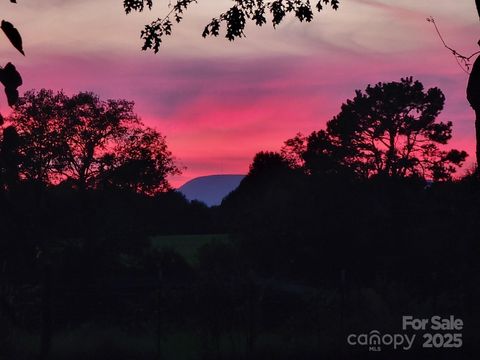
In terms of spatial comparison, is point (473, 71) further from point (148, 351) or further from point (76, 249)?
point (76, 249)

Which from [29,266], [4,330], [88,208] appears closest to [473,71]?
[29,266]

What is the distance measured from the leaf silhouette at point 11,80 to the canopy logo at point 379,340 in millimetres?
15181

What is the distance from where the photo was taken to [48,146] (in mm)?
55062

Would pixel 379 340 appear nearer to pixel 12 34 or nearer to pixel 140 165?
pixel 12 34

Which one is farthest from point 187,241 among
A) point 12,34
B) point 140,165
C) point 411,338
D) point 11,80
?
point 12,34

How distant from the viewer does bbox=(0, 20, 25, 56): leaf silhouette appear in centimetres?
282

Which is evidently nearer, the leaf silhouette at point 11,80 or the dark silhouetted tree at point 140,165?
the leaf silhouette at point 11,80

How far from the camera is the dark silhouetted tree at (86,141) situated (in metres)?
55.6

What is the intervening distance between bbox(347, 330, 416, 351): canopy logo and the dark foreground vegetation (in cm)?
19

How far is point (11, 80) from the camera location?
293 cm

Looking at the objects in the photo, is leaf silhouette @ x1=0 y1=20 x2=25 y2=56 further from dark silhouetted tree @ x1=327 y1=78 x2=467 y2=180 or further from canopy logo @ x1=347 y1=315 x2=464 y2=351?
dark silhouetted tree @ x1=327 y1=78 x2=467 y2=180

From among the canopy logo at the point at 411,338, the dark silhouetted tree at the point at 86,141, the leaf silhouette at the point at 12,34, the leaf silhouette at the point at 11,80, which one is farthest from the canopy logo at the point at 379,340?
the dark silhouetted tree at the point at 86,141

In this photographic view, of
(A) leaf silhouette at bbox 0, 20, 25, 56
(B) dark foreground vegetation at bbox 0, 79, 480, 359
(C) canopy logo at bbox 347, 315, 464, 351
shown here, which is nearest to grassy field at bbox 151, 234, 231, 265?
(B) dark foreground vegetation at bbox 0, 79, 480, 359

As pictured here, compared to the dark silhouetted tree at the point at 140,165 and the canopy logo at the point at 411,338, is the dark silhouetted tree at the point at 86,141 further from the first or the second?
the canopy logo at the point at 411,338
